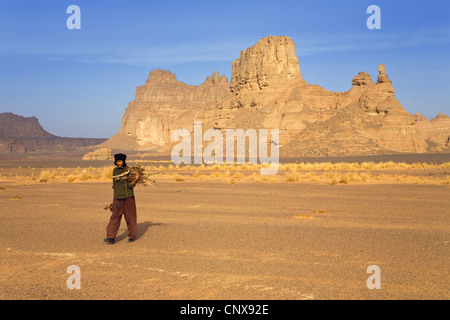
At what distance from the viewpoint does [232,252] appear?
27.6ft

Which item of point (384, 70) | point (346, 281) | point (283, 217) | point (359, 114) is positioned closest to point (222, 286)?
point (346, 281)

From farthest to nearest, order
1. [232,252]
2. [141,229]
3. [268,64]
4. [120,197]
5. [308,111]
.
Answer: [268,64]
[308,111]
[141,229]
[120,197]
[232,252]

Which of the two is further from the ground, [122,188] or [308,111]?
[308,111]

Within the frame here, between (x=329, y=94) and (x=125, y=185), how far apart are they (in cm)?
10680

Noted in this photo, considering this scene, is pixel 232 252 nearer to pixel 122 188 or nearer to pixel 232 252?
pixel 232 252

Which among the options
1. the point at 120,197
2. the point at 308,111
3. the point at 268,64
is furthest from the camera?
the point at 268,64

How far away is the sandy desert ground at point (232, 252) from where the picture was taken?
6.04 m

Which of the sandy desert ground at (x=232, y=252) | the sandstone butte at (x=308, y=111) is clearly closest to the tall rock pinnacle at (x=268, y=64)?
the sandstone butte at (x=308, y=111)

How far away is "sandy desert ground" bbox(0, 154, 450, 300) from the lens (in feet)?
19.8

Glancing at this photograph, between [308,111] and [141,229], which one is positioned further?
[308,111]

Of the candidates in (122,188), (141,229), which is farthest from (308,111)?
(122,188)

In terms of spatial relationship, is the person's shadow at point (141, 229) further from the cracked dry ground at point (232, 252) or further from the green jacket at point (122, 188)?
the green jacket at point (122, 188)

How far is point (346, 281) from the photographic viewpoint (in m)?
6.39

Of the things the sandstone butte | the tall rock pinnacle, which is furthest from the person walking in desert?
the tall rock pinnacle
